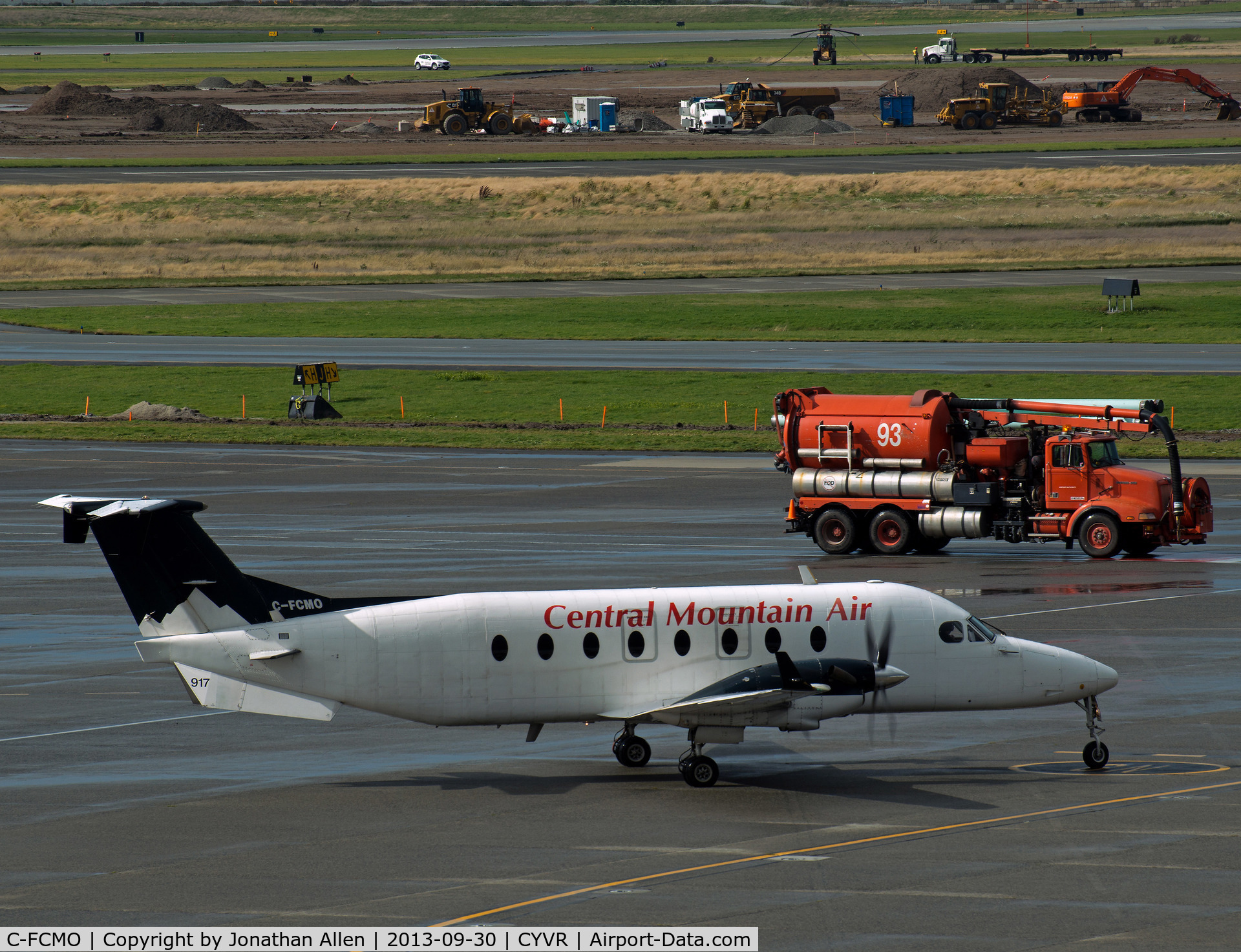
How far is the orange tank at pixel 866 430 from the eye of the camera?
44.0 m

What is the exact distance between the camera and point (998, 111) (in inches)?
6644

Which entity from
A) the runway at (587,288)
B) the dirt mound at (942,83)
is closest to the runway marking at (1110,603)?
the runway at (587,288)

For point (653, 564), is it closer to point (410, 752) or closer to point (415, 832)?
point (410, 752)

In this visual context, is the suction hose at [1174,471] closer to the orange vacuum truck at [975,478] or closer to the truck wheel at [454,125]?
the orange vacuum truck at [975,478]

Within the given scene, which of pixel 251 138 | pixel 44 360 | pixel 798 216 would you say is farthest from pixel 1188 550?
pixel 251 138

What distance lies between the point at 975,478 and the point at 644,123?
14146 cm

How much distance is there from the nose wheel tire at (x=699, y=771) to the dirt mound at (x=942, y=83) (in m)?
169

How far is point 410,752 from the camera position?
86.4 feet

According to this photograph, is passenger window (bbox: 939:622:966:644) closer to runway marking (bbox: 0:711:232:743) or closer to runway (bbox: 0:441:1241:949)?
runway (bbox: 0:441:1241:949)

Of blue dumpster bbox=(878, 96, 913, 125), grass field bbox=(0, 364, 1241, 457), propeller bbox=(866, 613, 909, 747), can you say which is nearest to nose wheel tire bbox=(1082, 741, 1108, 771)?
propeller bbox=(866, 613, 909, 747)

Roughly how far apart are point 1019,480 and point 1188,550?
5232mm

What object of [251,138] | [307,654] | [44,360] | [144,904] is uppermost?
[251,138]

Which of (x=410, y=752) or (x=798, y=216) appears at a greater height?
(x=798, y=216)
